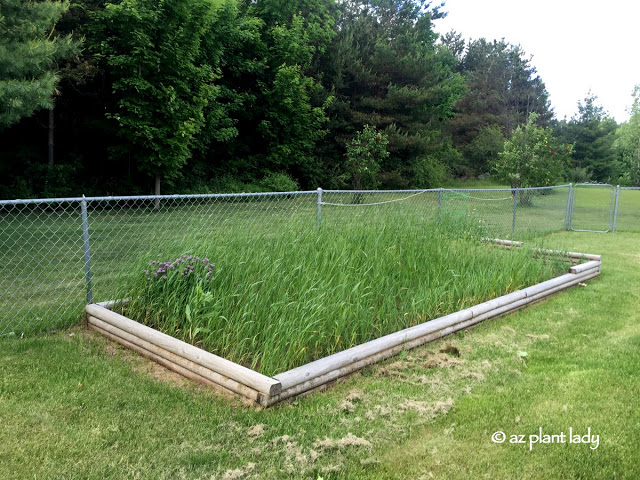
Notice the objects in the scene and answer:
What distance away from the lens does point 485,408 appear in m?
2.89

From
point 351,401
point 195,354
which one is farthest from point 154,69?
point 351,401

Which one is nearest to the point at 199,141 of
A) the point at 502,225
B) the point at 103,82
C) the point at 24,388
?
the point at 103,82

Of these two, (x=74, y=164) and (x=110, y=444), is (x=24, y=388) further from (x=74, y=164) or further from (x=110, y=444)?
(x=74, y=164)

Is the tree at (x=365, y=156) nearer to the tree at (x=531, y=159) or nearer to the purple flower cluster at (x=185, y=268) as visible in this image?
the tree at (x=531, y=159)

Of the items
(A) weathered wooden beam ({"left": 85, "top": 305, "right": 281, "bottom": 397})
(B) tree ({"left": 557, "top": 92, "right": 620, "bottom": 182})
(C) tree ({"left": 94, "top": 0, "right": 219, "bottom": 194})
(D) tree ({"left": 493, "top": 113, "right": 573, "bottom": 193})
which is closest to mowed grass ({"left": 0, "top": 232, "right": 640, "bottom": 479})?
(A) weathered wooden beam ({"left": 85, "top": 305, "right": 281, "bottom": 397})

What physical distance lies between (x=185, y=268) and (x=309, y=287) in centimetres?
107

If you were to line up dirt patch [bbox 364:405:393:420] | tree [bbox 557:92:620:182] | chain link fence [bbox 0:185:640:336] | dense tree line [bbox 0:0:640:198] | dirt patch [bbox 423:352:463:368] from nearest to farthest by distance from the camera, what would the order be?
dirt patch [bbox 364:405:393:420] → dirt patch [bbox 423:352:463:368] → chain link fence [bbox 0:185:640:336] → dense tree line [bbox 0:0:640:198] → tree [bbox 557:92:620:182]

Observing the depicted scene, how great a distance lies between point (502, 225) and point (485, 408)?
25.5 ft

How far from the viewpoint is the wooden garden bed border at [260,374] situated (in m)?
2.88

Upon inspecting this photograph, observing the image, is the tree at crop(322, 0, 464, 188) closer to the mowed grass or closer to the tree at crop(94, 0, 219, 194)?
the tree at crop(94, 0, 219, 194)

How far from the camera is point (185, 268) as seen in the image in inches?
161

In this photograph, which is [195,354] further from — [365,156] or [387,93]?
[387,93]

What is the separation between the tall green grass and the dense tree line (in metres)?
5.29

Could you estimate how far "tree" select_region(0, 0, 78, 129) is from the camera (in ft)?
24.4
